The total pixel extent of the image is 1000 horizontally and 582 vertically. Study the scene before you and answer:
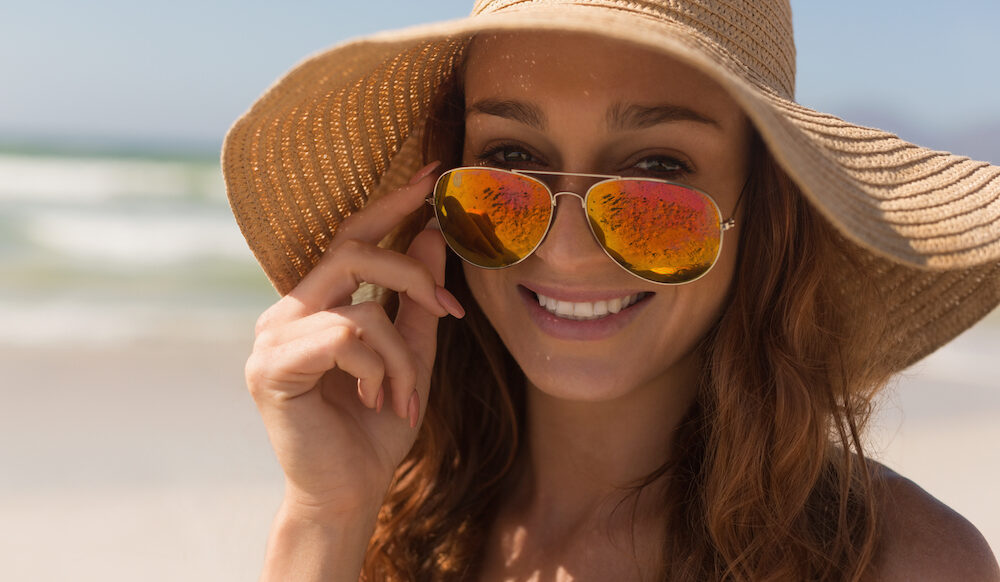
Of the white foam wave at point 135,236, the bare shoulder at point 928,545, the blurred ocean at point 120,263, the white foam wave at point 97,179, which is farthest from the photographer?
the white foam wave at point 97,179

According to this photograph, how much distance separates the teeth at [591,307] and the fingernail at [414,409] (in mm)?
351

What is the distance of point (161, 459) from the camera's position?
481cm

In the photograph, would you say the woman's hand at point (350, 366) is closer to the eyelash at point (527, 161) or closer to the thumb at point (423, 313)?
the thumb at point (423, 313)

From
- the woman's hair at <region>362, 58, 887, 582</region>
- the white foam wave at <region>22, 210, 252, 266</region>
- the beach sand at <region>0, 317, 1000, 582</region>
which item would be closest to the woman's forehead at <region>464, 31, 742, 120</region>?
the woman's hair at <region>362, 58, 887, 582</region>

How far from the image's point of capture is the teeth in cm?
196

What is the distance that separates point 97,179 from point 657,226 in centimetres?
1847

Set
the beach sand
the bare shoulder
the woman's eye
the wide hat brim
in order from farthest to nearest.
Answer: the beach sand
the woman's eye
the bare shoulder
the wide hat brim

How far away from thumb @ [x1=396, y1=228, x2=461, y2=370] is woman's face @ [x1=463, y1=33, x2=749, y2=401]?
0.36 ft

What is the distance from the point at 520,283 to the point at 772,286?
526 millimetres

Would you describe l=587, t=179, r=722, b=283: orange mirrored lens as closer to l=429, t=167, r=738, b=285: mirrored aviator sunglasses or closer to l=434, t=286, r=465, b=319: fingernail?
l=429, t=167, r=738, b=285: mirrored aviator sunglasses

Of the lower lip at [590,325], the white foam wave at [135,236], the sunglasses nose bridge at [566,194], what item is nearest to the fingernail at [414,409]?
the lower lip at [590,325]

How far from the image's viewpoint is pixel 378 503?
1.97 meters

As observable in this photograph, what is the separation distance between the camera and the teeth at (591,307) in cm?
196

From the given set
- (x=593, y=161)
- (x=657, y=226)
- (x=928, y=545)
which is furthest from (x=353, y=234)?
(x=928, y=545)
